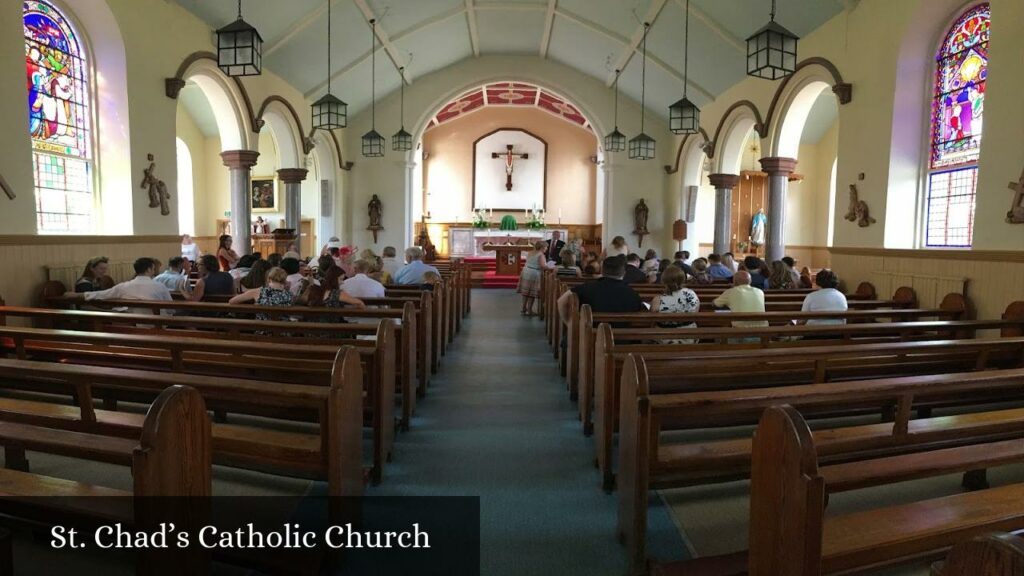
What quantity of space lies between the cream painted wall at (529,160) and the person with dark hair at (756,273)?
12.2 meters

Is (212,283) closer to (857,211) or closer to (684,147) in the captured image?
(857,211)

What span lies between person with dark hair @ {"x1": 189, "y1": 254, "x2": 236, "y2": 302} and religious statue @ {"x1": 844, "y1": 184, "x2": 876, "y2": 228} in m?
7.26

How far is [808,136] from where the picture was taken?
49.2ft

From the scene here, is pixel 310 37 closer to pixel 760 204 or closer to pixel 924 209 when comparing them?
pixel 924 209

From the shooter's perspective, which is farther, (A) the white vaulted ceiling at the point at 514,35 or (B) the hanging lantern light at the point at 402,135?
(B) the hanging lantern light at the point at 402,135

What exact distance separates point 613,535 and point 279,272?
3182 mm

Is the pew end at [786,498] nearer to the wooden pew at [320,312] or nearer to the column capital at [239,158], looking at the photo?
the wooden pew at [320,312]

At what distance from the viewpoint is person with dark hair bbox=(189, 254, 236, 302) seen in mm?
5727

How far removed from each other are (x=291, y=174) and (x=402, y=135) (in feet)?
7.63

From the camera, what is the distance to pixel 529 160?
1898cm

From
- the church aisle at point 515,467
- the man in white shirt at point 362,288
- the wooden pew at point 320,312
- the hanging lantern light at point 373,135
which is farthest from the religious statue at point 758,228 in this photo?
the wooden pew at point 320,312

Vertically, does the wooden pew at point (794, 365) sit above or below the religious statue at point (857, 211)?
below

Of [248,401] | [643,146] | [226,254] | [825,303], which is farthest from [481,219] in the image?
[248,401]

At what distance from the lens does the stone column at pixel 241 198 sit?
981 centimetres
